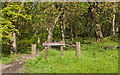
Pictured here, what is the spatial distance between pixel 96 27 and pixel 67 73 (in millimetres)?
11480

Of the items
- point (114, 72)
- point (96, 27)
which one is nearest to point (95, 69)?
point (114, 72)

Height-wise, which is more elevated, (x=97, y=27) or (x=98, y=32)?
(x=97, y=27)

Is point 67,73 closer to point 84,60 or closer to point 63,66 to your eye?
point 63,66

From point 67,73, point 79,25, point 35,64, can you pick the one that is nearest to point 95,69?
point 67,73

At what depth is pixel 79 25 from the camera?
35125 mm

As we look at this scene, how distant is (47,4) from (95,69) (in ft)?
46.9

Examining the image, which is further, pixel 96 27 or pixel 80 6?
pixel 80 6

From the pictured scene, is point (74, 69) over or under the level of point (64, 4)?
under

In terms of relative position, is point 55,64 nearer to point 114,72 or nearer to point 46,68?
point 46,68

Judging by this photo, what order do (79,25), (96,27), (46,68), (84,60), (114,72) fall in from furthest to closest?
1. (79,25)
2. (96,27)
3. (84,60)
4. (46,68)
5. (114,72)

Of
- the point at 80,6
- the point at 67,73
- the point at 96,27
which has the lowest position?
the point at 67,73

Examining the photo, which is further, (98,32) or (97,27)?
(98,32)

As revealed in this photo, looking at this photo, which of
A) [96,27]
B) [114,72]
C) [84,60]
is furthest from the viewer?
[96,27]

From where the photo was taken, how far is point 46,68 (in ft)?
28.1
